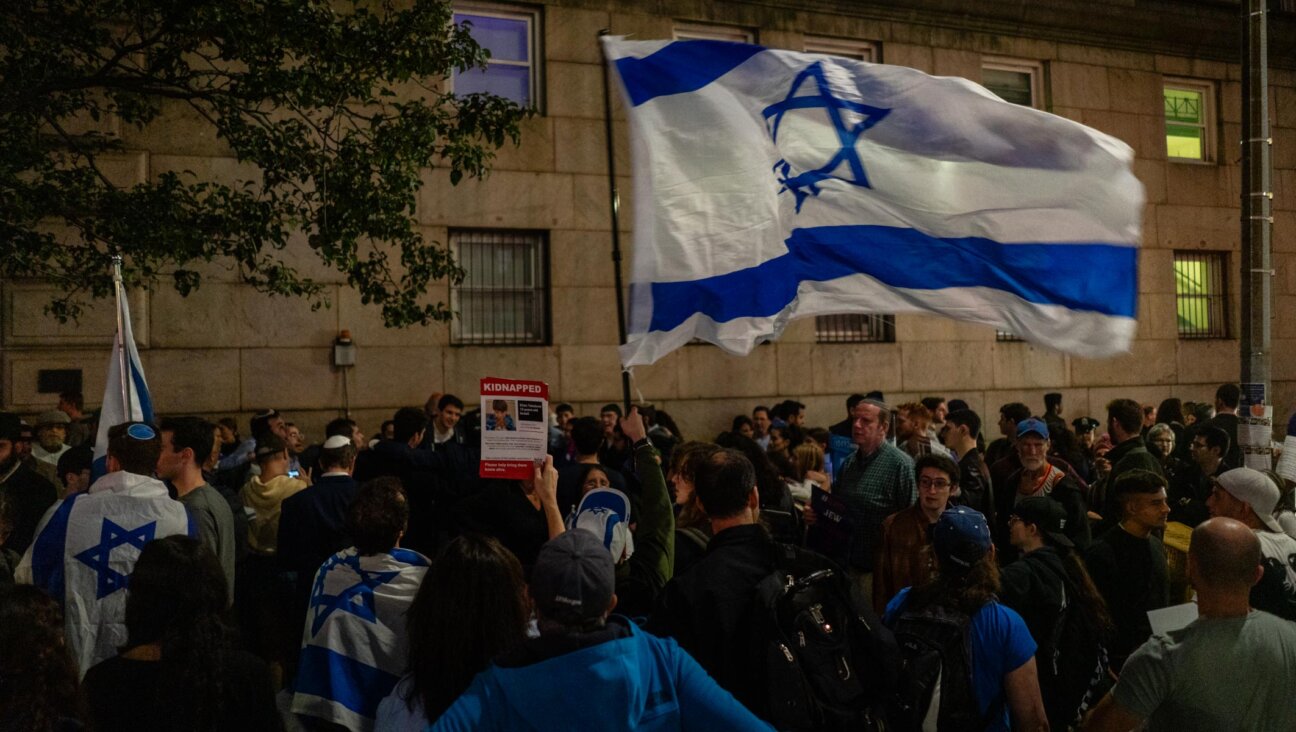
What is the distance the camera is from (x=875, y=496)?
695 centimetres

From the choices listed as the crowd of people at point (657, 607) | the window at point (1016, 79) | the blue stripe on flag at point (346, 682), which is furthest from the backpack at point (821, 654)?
the window at point (1016, 79)

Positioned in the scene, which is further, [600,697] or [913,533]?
[913,533]

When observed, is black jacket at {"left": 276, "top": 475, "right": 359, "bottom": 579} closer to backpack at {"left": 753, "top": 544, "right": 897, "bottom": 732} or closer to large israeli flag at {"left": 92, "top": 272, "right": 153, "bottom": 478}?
large israeli flag at {"left": 92, "top": 272, "right": 153, "bottom": 478}

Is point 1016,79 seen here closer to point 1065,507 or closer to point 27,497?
point 1065,507

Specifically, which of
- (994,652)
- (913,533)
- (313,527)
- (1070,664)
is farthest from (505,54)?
(994,652)

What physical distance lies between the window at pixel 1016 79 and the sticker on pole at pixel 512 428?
47.2ft

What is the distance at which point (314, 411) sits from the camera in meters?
13.9

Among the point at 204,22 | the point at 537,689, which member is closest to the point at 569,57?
the point at 204,22

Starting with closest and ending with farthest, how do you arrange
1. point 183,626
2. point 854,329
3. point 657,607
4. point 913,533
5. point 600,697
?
point 600,697, point 183,626, point 657,607, point 913,533, point 854,329

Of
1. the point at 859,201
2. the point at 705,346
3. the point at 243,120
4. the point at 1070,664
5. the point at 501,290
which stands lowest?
the point at 1070,664

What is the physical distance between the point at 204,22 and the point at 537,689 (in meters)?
7.44

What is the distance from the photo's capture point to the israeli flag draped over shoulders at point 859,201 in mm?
5594

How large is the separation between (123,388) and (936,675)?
15.8 ft

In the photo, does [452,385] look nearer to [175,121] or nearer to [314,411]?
[314,411]
